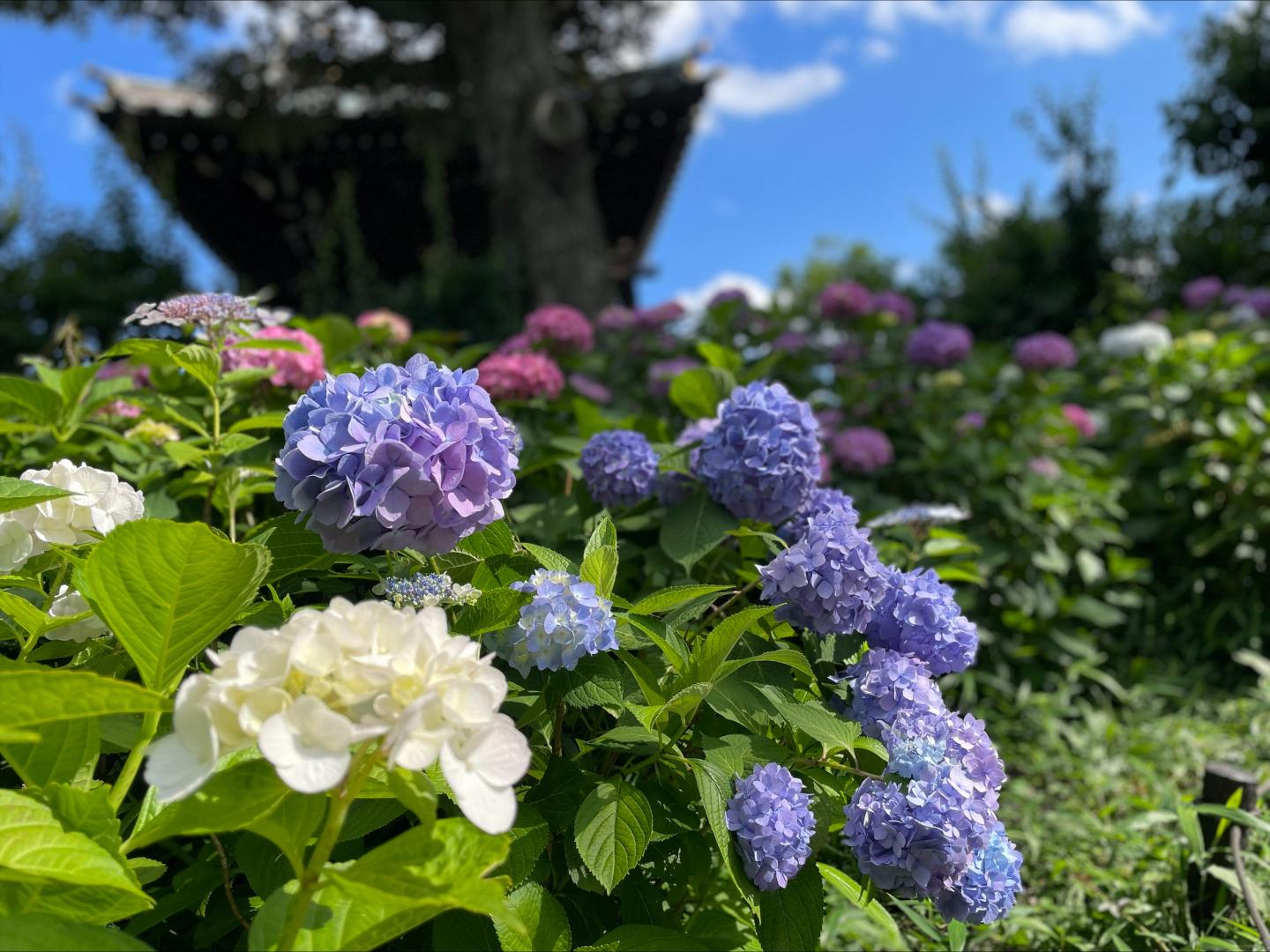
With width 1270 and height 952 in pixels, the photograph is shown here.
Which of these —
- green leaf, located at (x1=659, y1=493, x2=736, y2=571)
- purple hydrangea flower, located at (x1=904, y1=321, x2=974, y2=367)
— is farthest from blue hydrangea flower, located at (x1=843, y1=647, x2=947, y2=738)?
purple hydrangea flower, located at (x1=904, y1=321, x2=974, y2=367)

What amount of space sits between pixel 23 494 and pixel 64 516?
10 centimetres

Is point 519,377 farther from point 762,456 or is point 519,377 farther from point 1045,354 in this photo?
point 1045,354

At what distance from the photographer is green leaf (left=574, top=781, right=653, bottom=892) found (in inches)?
36.7

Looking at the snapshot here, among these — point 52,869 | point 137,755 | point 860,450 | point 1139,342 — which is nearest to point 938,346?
point 860,450

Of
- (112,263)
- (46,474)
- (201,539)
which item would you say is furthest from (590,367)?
(112,263)

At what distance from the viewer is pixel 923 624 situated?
1.19 metres

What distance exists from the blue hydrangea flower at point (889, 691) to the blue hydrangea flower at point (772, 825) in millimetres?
162

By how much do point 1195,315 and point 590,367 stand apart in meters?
3.51

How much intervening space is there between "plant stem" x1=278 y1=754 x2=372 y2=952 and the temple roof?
7326 mm

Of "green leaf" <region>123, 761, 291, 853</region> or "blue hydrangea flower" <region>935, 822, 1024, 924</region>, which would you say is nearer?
"green leaf" <region>123, 761, 291, 853</region>

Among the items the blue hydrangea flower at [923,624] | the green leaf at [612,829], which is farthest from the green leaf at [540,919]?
the blue hydrangea flower at [923,624]

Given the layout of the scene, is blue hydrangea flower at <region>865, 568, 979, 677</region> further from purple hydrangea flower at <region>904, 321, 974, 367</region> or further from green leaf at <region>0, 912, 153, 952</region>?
purple hydrangea flower at <region>904, 321, 974, 367</region>

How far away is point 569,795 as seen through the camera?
1039mm

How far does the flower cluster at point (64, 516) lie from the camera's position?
1.08 m
